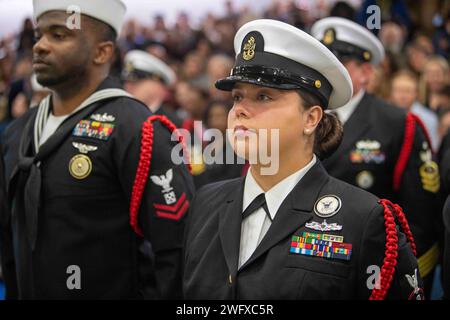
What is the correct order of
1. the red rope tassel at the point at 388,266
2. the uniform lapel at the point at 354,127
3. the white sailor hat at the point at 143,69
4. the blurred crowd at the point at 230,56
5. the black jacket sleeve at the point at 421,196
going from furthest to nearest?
the blurred crowd at the point at 230,56, the white sailor hat at the point at 143,69, the uniform lapel at the point at 354,127, the black jacket sleeve at the point at 421,196, the red rope tassel at the point at 388,266

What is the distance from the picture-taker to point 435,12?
34.9 feet

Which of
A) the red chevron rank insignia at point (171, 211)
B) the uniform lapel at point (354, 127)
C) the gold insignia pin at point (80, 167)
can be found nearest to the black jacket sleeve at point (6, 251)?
the gold insignia pin at point (80, 167)

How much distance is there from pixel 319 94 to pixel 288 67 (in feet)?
0.46

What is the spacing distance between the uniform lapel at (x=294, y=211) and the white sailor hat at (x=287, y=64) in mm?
274

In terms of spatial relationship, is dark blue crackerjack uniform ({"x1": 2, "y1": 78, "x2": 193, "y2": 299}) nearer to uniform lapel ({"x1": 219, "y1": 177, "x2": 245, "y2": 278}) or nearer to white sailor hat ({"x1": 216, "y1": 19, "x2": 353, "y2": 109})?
uniform lapel ({"x1": 219, "y1": 177, "x2": 245, "y2": 278})

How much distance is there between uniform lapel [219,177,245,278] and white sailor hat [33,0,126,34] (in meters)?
1.22

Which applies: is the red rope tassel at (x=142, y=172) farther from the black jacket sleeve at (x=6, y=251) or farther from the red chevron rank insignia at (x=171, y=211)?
the black jacket sleeve at (x=6, y=251)

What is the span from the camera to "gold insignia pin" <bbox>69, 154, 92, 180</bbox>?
3.04 metres

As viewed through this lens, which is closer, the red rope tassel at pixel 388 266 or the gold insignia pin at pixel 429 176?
the red rope tassel at pixel 388 266

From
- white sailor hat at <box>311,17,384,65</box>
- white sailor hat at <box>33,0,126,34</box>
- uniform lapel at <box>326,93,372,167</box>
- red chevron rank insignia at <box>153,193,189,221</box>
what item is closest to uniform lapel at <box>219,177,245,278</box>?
red chevron rank insignia at <box>153,193,189,221</box>

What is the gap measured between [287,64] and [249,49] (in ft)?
0.52

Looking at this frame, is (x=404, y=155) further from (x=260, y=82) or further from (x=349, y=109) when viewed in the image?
(x=260, y=82)

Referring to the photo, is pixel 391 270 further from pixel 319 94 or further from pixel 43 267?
pixel 43 267

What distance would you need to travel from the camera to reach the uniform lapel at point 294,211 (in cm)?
228
